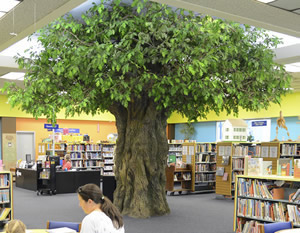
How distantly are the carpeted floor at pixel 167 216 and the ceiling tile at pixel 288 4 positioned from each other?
485cm

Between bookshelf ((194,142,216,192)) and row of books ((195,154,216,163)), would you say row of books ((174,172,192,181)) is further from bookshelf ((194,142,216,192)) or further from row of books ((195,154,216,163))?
row of books ((195,154,216,163))

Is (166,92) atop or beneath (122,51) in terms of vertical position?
beneath

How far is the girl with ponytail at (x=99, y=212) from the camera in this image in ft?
11.7

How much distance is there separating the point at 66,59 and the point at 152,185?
3.98 m

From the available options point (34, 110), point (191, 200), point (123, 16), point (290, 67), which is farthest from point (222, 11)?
point (191, 200)

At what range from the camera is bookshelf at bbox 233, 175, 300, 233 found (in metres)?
6.70

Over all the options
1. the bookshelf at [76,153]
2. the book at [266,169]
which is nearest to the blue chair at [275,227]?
the book at [266,169]

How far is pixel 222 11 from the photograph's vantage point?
17.1 ft

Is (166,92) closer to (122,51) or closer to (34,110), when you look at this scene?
(122,51)

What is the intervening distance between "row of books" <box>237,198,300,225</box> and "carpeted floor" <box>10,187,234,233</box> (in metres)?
0.89

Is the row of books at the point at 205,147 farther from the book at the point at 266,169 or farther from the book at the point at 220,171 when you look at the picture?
the book at the point at 266,169

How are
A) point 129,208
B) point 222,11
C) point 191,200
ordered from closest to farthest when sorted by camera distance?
1. point 222,11
2. point 129,208
3. point 191,200

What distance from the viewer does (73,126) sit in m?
20.1

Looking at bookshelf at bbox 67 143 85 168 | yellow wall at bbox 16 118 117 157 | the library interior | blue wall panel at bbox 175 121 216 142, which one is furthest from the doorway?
blue wall panel at bbox 175 121 216 142
